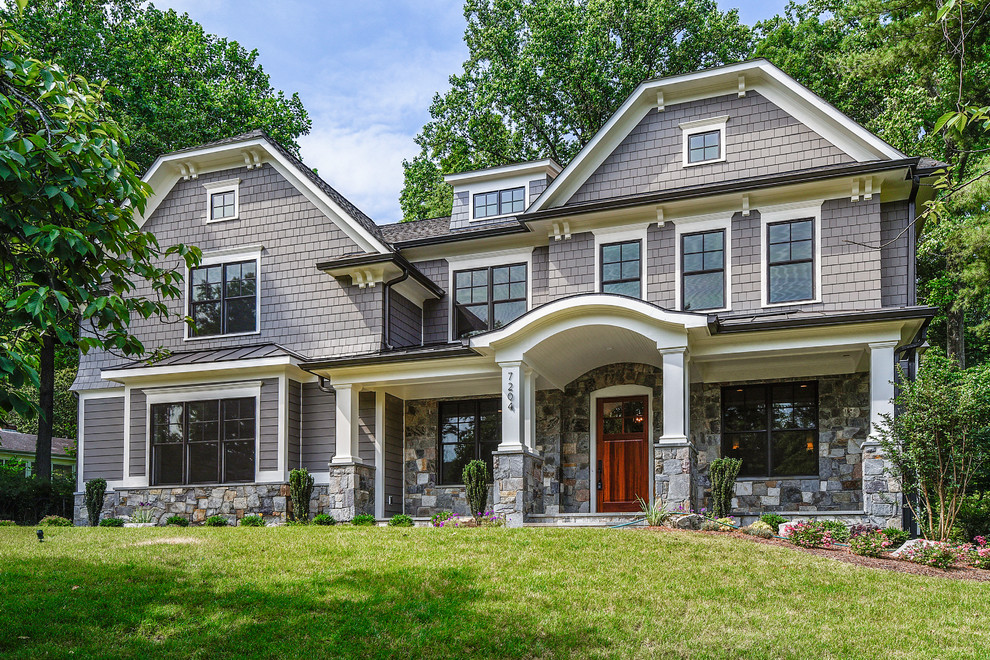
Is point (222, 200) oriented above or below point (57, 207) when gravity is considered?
above

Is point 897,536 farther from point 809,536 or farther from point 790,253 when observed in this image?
point 790,253

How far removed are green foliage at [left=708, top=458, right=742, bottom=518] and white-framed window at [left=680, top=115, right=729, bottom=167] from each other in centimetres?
577

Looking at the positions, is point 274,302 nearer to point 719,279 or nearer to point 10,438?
point 719,279

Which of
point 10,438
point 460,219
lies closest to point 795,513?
point 460,219

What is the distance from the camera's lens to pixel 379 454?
1669cm

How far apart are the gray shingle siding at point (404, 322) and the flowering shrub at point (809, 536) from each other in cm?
840

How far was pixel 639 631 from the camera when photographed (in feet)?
25.5

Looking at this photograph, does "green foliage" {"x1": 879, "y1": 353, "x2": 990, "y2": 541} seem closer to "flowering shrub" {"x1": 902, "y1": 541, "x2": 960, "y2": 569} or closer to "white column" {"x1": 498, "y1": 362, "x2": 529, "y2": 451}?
"flowering shrub" {"x1": 902, "y1": 541, "x2": 960, "y2": 569}

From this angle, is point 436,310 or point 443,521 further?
point 436,310

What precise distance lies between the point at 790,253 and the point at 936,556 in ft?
19.8

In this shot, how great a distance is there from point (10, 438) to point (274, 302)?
26658mm

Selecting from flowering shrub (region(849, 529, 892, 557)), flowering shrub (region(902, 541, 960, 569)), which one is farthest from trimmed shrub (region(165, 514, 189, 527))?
flowering shrub (region(902, 541, 960, 569))

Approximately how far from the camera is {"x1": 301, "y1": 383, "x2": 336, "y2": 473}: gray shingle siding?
664 inches

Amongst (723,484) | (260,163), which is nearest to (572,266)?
(723,484)
